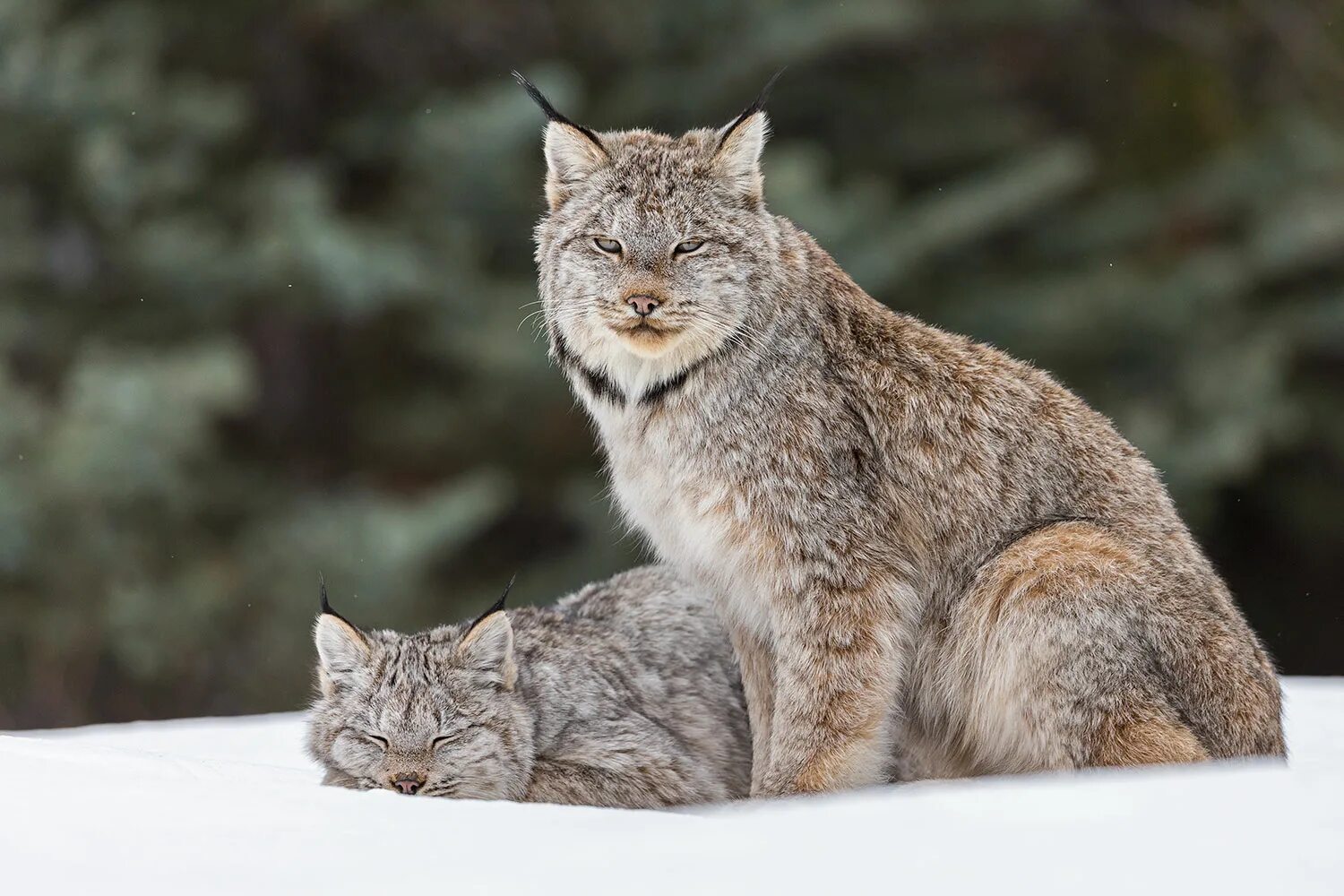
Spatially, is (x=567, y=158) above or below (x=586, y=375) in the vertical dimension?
above

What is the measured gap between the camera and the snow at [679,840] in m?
→ 4.28

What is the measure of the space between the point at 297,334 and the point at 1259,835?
13.2 metres

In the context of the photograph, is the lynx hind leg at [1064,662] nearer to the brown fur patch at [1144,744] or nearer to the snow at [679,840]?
the brown fur patch at [1144,744]

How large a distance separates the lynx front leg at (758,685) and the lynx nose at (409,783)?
1.25 m

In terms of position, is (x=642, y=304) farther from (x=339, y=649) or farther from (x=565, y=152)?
(x=339, y=649)

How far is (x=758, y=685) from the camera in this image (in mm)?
6555

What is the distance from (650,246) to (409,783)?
2.00 m

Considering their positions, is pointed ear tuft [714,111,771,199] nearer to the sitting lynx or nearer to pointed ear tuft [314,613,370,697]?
the sitting lynx

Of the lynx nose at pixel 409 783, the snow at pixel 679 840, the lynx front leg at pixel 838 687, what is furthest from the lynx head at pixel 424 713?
the lynx front leg at pixel 838 687

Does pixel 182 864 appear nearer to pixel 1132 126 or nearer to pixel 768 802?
pixel 768 802

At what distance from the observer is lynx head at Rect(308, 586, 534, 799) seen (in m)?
5.97

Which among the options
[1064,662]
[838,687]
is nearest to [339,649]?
[838,687]

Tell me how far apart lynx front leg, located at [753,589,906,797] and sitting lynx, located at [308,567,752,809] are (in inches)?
23.6

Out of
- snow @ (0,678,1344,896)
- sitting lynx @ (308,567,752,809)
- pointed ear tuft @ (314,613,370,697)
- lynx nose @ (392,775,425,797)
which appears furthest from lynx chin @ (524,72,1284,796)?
lynx nose @ (392,775,425,797)
